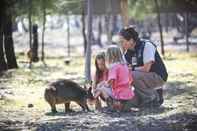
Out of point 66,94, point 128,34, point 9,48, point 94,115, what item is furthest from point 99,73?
point 9,48

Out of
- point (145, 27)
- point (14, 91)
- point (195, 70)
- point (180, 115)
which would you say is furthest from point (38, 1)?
point (145, 27)

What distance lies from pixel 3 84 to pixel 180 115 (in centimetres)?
816

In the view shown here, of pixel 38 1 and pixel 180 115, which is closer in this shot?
pixel 180 115

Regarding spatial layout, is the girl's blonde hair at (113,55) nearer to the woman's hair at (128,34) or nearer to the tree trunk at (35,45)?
the woman's hair at (128,34)

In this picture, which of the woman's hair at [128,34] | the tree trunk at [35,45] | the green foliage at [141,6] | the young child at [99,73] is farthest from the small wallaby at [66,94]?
the green foliage at [141,6]

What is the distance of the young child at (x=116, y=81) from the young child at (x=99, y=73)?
0.70 ft

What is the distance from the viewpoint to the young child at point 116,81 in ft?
35.1

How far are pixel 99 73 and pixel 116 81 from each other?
58cm

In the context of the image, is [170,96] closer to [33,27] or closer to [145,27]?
[33,27]

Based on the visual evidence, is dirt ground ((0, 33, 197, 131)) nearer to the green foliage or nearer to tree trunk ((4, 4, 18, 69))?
tree trunk ((4, 4, 18, 69))

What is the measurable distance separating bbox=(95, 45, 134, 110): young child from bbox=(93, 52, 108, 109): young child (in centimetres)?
21

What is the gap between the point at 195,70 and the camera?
2017 cm

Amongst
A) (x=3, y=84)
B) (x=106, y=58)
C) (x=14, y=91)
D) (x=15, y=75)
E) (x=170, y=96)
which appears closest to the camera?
(x=106, y=58)

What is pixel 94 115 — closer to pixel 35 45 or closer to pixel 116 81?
pixel 116 81
